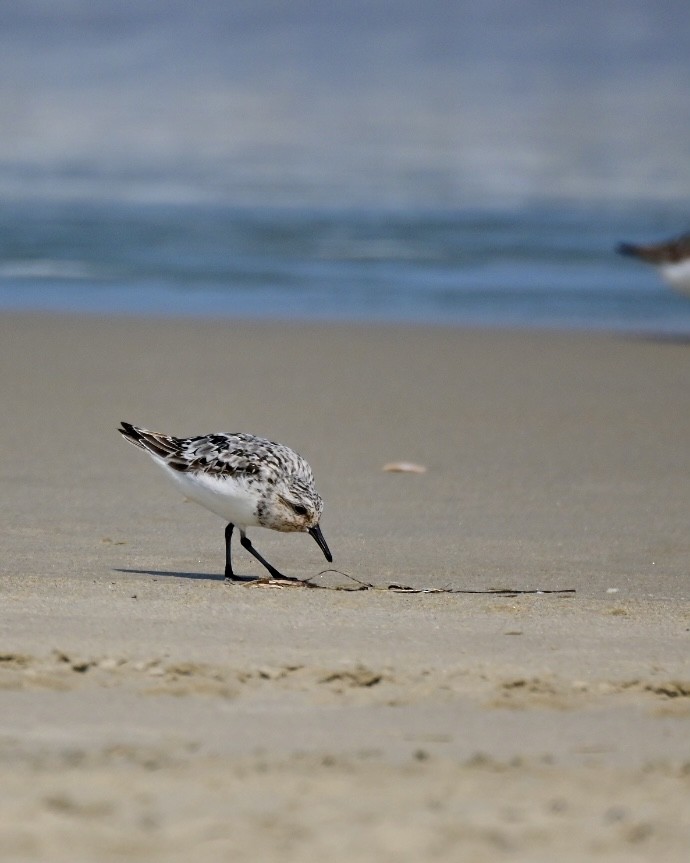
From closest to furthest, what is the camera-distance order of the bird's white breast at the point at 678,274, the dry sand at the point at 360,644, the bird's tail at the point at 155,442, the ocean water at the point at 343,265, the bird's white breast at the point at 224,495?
the dry sand at the point at 360,644 → the bird's white breast at the point at 224,495 → the bird's tail at the point at 155,442 → the bird's white breast at the point at 678,274 → the ocean water at the point at 343,265

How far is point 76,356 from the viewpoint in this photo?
522 inches

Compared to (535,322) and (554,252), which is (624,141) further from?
(535,322)

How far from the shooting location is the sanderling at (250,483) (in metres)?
6.62

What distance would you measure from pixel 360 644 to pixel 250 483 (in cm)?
144

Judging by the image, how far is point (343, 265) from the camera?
71.2 ft

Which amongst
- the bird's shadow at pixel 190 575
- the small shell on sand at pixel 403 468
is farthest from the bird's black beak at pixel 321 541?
the small shell on sand at pixel 403 468

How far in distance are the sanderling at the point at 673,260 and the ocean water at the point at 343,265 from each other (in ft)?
1.72

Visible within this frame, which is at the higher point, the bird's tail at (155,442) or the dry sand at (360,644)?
the bird's tail at (155,442)

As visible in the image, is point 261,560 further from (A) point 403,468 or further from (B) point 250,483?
(A) point 403,468

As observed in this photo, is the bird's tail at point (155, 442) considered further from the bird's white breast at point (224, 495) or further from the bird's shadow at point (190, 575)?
the bird's shadow at point (190, 575)

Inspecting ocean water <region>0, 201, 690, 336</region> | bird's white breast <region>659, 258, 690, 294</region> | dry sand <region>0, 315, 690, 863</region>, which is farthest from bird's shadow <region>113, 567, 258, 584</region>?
bird's white breast <region>659, 258, 690, 294</region>

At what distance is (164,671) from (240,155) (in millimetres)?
36747

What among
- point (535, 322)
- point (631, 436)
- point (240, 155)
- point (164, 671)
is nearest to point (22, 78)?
point (240, 155)

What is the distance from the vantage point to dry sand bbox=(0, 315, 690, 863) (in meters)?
3.68
